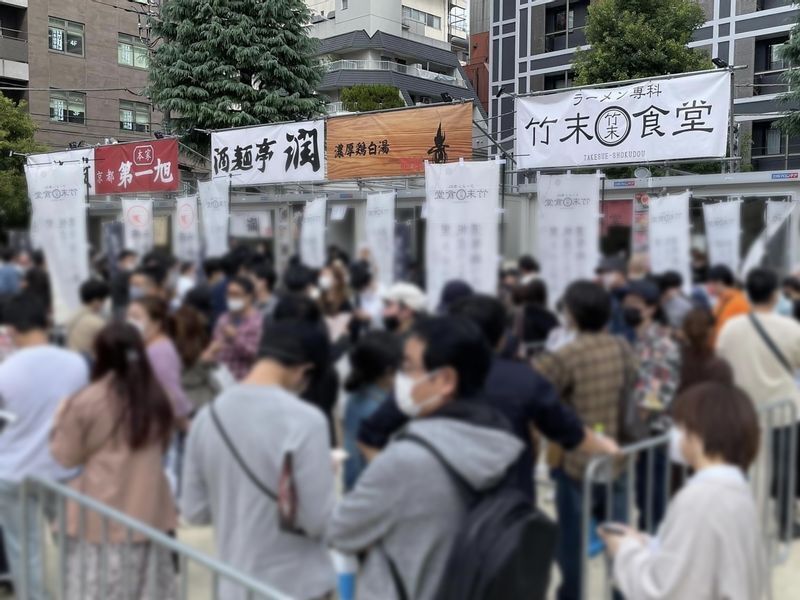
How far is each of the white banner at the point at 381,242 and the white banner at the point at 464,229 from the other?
0.21 m

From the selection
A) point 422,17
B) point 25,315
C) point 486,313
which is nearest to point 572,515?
point 486,313

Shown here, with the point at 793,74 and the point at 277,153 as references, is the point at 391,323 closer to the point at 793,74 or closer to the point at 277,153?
the point at 277,153

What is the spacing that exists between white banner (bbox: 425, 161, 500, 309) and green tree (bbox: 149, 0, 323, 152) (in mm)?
14500

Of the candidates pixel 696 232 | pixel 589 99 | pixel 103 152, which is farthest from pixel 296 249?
pixel 103 152

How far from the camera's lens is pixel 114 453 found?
268 centimetres

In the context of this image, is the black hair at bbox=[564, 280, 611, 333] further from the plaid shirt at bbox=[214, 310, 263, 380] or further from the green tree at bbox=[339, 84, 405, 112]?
the green tree at bbox=[339, 84, 405, 112]

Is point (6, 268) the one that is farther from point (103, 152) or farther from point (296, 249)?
point (103, 152)

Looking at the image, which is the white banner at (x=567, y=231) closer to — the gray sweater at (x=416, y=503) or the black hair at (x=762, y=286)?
the black hair at (x=762, y=286)

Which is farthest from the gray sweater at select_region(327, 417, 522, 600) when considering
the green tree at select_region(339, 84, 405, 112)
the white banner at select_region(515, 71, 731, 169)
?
the green tree at select_region(339, 84, 405, 112)

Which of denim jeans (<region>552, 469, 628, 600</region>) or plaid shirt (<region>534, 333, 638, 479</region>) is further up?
plaid shirt (<region>534, 333, 638, 479</region>)

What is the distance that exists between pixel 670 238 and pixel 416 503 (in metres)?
2.82

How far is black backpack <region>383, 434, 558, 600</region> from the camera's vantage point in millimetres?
1994

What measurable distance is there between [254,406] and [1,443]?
1.26m

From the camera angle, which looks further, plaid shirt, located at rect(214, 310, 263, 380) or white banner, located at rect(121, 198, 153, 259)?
white banner, located at rect(121, 198, 153, 259)
